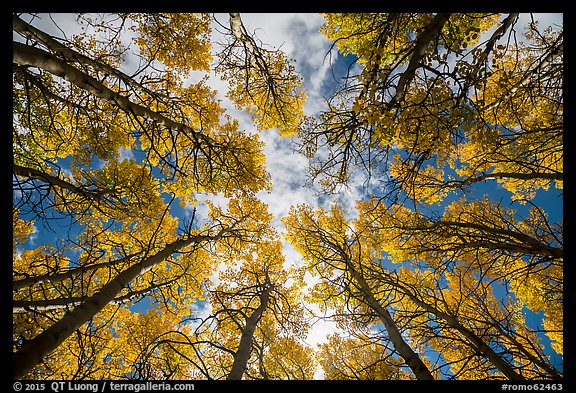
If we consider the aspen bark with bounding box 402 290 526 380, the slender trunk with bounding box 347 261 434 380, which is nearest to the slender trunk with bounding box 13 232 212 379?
the slender trunk with bounding box 347 261 434 380

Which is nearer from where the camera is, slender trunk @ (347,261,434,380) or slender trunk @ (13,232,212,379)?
slender trunk @ (13,232,212,379)

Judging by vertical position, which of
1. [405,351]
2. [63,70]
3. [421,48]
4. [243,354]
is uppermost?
[63,70]

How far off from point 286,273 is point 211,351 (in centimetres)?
292

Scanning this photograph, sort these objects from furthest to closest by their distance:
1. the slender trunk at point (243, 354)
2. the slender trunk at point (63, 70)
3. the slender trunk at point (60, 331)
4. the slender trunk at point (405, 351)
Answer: the slender trunk at point (243, 354) → the slender trunk at point (405, 351) → the slender trunk at point (63, 70) → the slender trunk at point (60, 331)

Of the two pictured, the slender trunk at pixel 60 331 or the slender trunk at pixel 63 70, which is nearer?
the slender trunk at pixel 60 331

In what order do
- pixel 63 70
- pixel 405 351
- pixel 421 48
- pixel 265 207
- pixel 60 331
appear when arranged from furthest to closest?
pixel 265 207, pixel 405 351, pixel 63 70, pixel 421 48, pixel 60 331

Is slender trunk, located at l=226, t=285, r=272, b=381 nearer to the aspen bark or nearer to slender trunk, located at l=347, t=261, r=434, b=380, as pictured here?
slender trunk, located at l=347, t=261, r=434, b=380

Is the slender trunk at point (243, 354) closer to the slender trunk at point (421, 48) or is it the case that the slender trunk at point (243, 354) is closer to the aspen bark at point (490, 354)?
the aspen bark at point (490, 354)

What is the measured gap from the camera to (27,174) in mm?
3115

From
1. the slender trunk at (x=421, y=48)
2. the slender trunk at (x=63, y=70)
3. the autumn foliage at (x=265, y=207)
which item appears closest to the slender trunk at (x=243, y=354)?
the autumn foliage at (x=265, y=207)

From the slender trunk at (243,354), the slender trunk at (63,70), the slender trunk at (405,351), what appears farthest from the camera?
the slender trunk at (243,354)

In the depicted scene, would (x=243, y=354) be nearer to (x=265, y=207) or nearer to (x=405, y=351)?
(x=405, y=351)

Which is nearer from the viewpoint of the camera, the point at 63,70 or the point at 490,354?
the point at 490,354

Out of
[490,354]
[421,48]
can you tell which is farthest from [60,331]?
[421,48]
